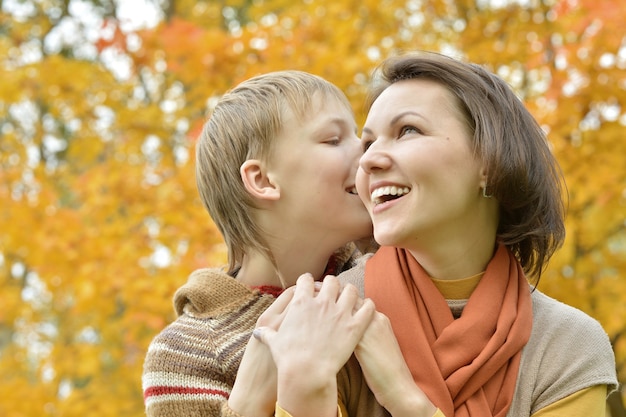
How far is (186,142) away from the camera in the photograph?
199 inches

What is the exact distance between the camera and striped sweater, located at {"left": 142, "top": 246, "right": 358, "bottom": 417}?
2.04 m

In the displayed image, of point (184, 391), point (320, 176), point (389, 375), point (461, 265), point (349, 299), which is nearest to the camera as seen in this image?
point (389, 375)

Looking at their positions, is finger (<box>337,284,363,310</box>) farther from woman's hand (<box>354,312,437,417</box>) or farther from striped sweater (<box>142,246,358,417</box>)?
striped sweater (<box>142,246,358,417</box>)

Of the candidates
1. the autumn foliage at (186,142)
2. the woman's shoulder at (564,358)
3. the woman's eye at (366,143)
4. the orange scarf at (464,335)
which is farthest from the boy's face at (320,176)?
the autumn foliage at (186,142)

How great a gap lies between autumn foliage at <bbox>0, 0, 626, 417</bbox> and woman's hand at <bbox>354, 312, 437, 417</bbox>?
7.44ft

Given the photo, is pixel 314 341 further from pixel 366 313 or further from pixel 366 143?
pixel 366 143

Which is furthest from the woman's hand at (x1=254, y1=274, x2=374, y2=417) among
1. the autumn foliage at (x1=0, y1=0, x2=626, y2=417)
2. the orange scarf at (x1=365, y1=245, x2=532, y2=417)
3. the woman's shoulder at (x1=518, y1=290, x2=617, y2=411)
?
the autumn foliage at (x1=0, y1=0, x2=626, y2=417)

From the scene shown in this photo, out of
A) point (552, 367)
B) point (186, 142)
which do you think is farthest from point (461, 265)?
point (186, 142)

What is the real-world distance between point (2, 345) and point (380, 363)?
279 inches

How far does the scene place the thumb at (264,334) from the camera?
1.79 meters

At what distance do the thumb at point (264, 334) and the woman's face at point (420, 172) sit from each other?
1.02 feet

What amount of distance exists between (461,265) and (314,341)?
1.36 feet

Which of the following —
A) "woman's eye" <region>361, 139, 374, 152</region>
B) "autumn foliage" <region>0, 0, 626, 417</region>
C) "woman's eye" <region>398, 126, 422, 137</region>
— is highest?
"woman's eye" <region>398, 126, 422, 137</region>

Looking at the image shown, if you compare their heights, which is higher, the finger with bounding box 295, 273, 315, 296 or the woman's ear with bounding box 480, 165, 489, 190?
the woman's ear with bounding box 480, 165, 489, 190
